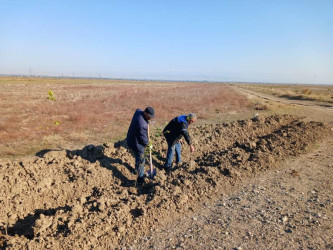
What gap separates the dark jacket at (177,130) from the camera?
21.7 ft

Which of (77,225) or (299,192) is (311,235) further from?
(77,225)

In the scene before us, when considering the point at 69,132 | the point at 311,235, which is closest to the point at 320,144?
the point at 311,235

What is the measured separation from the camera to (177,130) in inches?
266

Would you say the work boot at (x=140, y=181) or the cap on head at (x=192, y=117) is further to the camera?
the cap on head at (x=192, y=117)

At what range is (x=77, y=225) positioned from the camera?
3998 millimetres

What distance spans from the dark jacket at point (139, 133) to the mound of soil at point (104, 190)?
2.64ft

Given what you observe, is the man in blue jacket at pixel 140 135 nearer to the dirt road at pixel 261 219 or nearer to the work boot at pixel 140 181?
the work boot at pixel 140 181

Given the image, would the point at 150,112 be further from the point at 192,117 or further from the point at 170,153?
the point at 170,153

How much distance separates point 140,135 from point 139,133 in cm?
5

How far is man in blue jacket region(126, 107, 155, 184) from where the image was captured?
235 inches

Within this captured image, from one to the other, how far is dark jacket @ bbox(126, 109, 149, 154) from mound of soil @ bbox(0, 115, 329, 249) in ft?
2.64

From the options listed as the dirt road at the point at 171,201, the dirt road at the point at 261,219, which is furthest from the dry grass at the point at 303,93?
the dirt road at the point at 261,219

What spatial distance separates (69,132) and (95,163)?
15.7ft

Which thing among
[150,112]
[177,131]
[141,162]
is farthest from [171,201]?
[177,131]
